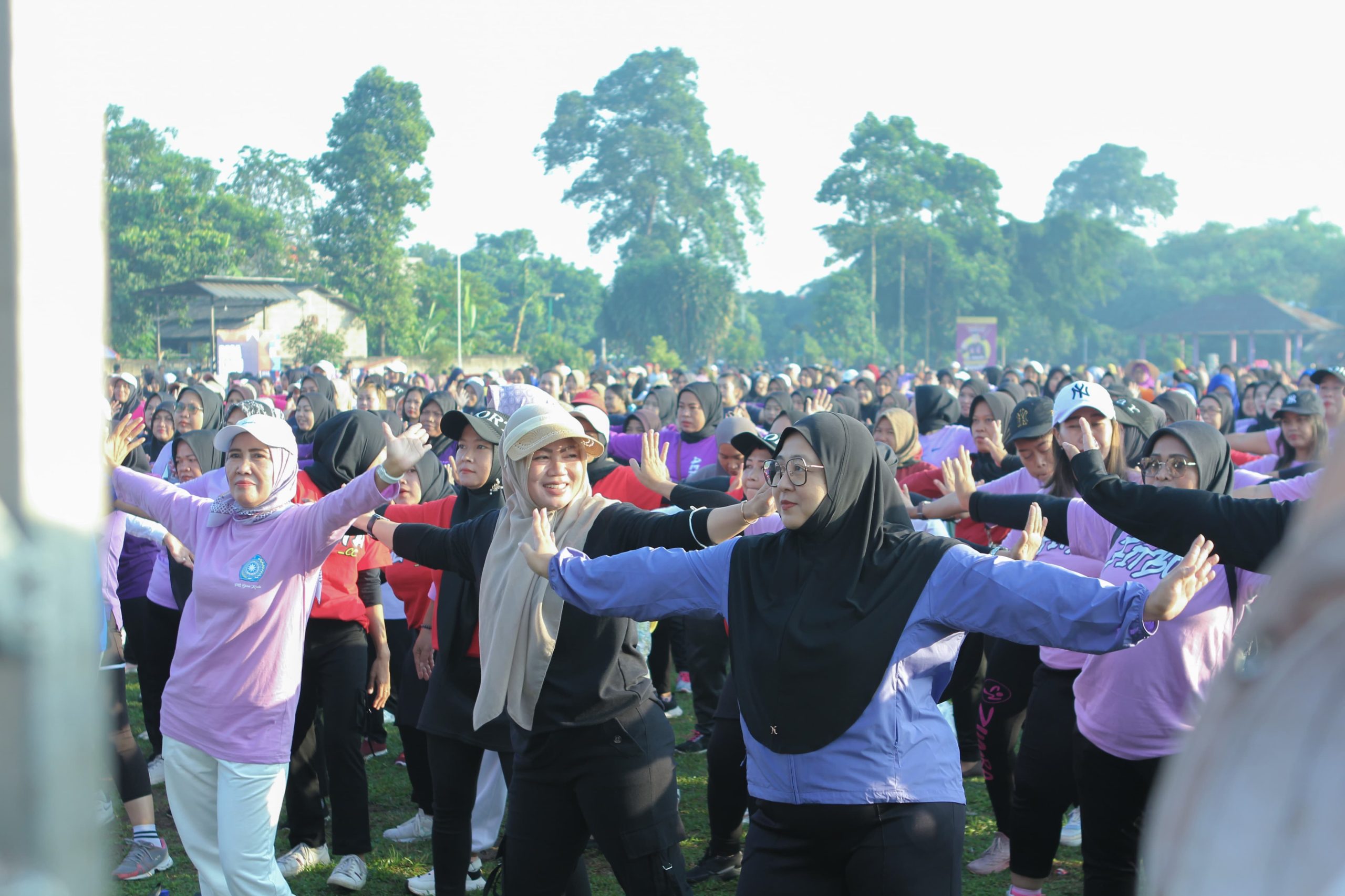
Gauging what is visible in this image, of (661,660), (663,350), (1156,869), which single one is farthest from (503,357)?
(1156,869)

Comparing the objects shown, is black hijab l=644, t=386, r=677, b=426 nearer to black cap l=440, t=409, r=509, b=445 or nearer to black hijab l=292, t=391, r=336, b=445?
black hijab l=292, t=391, r=336, b=445

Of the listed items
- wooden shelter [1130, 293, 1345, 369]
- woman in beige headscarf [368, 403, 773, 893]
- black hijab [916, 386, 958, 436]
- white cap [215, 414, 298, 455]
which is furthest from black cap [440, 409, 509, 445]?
wooden shelter [1130, 293, 1345, 369]

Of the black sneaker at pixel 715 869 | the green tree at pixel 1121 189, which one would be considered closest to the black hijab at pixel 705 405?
the black sneaker at pixel 715 869

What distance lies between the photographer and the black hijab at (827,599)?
302 cm

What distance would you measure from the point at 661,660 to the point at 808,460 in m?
4.46

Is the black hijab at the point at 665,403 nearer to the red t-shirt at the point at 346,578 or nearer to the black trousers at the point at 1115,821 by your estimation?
the red t-shirt at the point at 346,578

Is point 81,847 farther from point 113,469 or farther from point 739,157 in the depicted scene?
point 739,157

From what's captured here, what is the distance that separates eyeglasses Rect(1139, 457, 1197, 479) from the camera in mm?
4062

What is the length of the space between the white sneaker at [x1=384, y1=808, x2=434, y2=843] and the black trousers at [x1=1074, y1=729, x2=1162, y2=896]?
3.07 m

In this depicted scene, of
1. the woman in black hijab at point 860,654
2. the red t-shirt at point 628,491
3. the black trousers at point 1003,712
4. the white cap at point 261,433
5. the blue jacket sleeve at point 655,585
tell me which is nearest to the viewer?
the woman in black hijab at point 860,654

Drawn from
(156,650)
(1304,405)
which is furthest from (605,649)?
(1304,405)

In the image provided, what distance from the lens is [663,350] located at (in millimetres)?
47375

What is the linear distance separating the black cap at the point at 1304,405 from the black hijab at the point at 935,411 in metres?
4.00

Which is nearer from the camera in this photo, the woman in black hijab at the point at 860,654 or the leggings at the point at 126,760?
the woman in black hijab at the point at 860,654
